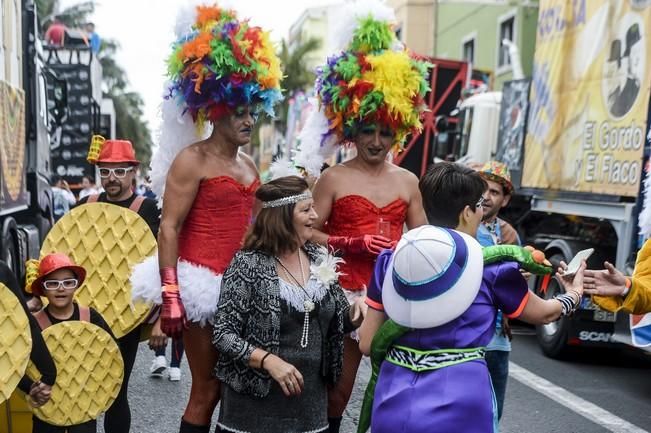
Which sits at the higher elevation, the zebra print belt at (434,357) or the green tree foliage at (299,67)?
the green tree foliage at (299,67)

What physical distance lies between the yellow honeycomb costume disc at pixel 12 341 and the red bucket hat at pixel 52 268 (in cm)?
66

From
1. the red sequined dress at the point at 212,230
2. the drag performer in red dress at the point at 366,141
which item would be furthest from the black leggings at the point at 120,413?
the drag performer in red dress at the point at 366,141

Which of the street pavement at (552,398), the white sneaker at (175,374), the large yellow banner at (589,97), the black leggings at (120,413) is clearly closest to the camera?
the black leggings at (120,413)

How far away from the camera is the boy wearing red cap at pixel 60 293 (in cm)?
394

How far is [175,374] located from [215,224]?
3.10 m

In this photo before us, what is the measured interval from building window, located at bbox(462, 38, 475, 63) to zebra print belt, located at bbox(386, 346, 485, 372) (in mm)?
24330

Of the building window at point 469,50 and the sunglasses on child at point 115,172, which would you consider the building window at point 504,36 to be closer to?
the building window at point 469,50

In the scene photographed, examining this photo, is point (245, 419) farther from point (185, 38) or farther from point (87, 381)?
point (185, 38)

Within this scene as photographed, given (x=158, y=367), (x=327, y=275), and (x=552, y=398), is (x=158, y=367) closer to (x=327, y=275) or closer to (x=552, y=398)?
(x=552, y=398)

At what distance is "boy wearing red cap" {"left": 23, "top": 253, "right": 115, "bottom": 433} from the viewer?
155 inches

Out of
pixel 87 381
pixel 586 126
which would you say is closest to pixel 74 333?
pixel 87 381

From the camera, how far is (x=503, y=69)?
2350 cm

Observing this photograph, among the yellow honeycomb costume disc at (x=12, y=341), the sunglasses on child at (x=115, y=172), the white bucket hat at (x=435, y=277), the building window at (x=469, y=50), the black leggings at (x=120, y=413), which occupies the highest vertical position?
the building window at (x=469, y=50)

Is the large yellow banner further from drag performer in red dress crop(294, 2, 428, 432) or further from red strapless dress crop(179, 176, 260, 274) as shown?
red strapless dress crop(179, 176, 260, 274)
